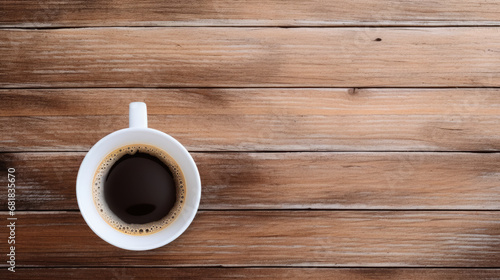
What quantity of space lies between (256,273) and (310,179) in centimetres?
21

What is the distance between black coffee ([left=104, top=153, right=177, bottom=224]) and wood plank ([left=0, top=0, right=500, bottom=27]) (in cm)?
27

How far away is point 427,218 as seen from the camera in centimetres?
74

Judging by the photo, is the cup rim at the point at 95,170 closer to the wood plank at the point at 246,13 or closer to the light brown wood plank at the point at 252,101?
the light brown wood plank at the point at 252,101

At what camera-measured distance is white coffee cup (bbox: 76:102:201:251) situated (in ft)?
1.98

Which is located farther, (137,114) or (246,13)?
(246,13)

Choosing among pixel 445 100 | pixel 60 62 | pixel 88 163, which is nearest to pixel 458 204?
pixel 445 100

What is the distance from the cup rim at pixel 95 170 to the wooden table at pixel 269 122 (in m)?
0.09

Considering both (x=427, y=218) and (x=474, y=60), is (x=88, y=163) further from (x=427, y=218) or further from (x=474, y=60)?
(x=474, y=60)

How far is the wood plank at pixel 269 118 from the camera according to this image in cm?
73

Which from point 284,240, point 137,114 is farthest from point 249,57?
point 284,240

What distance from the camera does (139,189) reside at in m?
0.69

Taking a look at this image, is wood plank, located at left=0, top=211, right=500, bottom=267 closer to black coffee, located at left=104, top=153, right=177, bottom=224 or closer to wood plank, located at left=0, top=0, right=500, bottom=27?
black coffee, located at left=104, top=153, right=177, bottom=224

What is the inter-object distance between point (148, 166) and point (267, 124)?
236mm

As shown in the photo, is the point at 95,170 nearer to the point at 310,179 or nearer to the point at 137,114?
the point at 137,114
